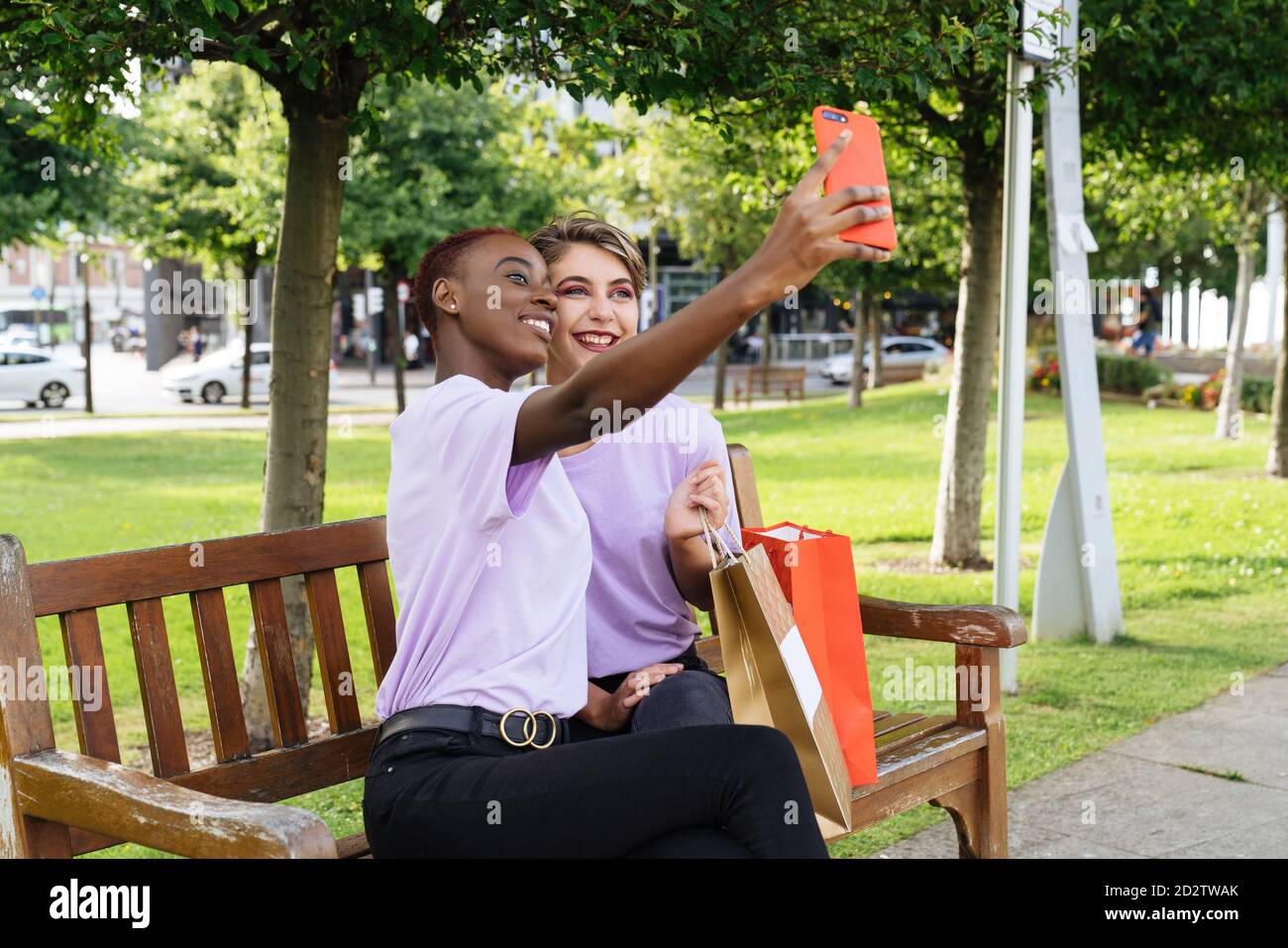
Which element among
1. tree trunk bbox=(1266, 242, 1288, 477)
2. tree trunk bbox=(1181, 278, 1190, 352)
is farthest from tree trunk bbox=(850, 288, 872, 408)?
tree trunk bbox=(1181, 278, 1190, 352)

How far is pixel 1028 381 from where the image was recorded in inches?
993

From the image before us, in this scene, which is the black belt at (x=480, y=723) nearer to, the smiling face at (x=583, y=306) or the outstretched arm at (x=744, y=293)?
the outstretched arm at (x=744, y=293)

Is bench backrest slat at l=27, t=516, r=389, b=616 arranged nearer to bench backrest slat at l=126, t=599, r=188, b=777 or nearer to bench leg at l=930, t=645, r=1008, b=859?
bench backrest slat at l=126, t=599, r=188, b=777

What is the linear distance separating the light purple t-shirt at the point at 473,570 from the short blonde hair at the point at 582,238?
701 millimetres

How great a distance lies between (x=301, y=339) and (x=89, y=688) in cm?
253

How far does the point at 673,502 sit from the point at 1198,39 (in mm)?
4809

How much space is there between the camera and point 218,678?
2896 millimetres

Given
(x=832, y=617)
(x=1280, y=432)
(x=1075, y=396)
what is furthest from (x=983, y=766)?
(x=1280, y=432)

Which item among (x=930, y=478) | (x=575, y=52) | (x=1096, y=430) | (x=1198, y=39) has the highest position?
(x=1198, y=39)

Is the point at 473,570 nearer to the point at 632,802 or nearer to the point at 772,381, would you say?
the point at 632,802

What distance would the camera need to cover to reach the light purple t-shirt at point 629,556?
303cm

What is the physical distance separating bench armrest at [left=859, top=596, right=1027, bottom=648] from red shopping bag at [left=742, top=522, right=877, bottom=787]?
1.82 ft

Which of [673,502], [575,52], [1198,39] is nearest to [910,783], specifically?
[673,502]
